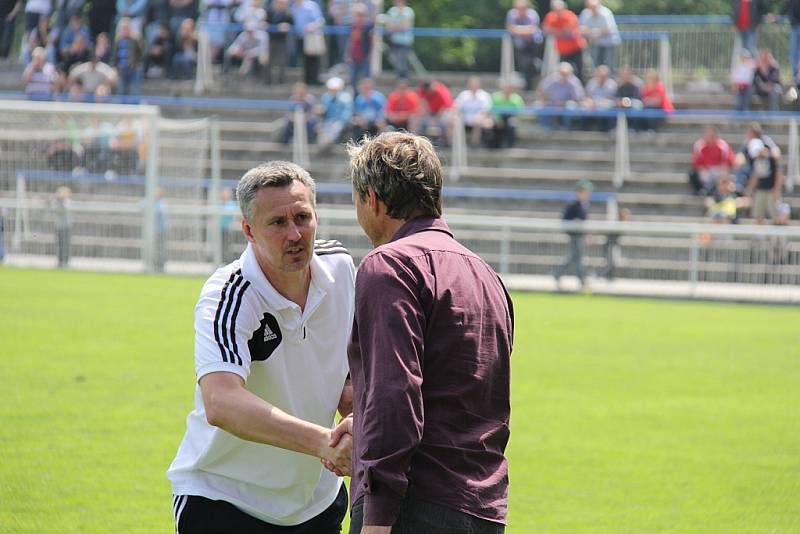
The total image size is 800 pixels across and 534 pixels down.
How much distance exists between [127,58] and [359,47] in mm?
5954

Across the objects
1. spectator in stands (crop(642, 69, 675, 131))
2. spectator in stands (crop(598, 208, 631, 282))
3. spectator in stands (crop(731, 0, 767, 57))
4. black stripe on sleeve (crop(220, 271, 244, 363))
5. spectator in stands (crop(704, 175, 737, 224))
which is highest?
spectator in stands (crop(731, 0, 767, 57))

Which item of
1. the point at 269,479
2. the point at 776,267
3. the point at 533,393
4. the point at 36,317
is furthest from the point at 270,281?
the point at 776,267

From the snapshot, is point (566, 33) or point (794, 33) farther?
point (566, 33)

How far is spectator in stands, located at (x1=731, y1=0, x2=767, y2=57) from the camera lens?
28.5 m

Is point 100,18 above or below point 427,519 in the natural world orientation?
above

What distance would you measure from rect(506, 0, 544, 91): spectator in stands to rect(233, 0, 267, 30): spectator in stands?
5.96m

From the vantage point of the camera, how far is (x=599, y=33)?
97.0ft

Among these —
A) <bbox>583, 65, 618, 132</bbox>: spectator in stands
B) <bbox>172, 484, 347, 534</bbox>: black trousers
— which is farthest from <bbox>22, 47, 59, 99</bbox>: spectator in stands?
<bbox>172, 484, 347, 534</bbox>: black trousers

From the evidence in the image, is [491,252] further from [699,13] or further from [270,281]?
[699,13]

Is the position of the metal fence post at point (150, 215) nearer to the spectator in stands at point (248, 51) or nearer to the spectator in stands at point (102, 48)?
the spectator in stands at point (248, 51)

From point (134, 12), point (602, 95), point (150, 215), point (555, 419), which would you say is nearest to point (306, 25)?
point (134, 12)

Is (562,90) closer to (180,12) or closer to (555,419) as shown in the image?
(180,12)

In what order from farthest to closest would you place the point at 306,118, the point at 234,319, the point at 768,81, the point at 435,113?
the point at 306,118, the point at 435,113, the point at 768,81, the point at 234,319

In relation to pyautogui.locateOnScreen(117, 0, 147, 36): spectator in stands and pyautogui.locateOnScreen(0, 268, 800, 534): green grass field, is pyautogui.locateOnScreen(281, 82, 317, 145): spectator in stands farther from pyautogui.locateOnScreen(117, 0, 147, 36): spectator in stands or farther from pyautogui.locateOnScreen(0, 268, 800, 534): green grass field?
pyautogui.locateOnScreen(0, 268, 800, 534): green grass field
